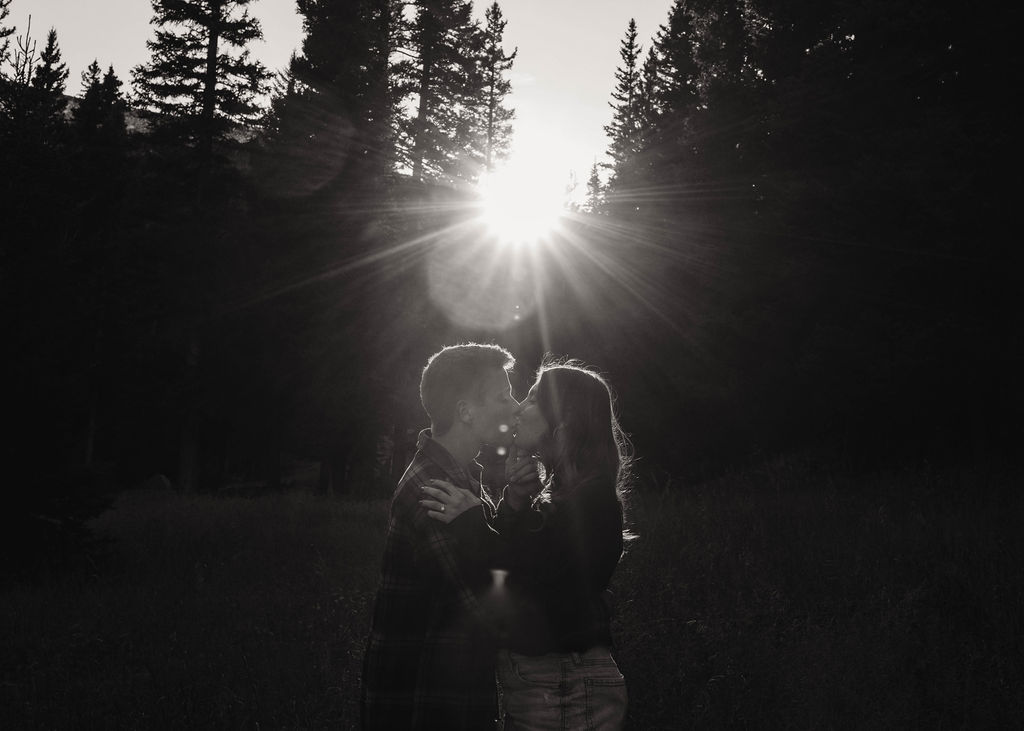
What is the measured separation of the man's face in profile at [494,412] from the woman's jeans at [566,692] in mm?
874

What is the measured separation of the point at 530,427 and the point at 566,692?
1035 millimetres

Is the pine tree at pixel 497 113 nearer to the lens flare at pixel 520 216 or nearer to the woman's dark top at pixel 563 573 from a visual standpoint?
the lens flare at pixel 520 216

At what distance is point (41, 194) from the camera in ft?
32.6

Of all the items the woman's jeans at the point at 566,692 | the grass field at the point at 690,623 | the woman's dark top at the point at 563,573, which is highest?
the woman's dark top at the point at 563,573

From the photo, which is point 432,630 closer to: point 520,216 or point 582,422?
point 582,422

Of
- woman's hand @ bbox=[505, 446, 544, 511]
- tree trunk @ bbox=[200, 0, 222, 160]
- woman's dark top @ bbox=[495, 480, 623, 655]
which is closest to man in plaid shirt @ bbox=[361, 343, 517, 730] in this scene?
woman's dark top @ bbox=[495, 480, 623, 655]

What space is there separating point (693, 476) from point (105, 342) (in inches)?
651

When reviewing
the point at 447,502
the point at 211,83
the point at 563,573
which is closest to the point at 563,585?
the point at 563,573

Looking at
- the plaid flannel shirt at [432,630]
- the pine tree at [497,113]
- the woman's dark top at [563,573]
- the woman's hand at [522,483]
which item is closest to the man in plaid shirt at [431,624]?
the plaid flannel shirt at [432,630]

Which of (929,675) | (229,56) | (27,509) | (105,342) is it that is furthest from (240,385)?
(929,675)

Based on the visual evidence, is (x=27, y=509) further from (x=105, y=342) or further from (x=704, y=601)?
(x=105, y=342)

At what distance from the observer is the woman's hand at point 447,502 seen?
2.94 metres

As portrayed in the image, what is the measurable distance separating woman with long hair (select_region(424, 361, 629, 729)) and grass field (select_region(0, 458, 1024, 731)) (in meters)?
2.28

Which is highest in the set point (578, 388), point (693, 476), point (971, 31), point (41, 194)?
point (971, 31)
